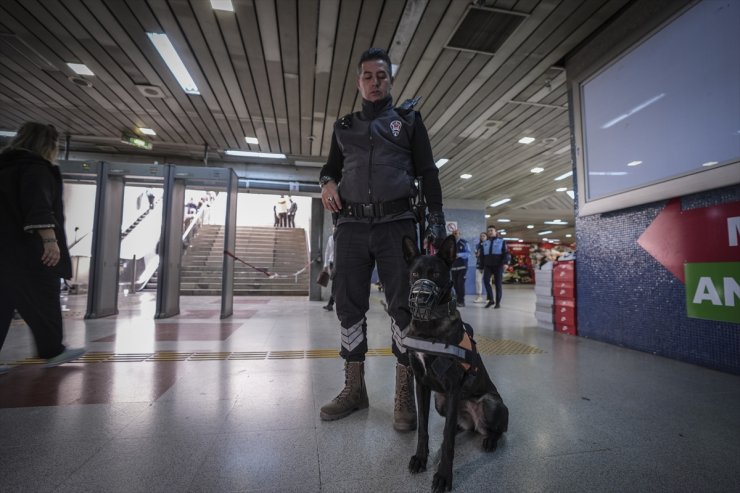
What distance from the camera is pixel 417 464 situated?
1276 millimetres

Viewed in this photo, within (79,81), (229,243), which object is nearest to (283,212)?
(229,243)

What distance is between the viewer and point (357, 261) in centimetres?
183

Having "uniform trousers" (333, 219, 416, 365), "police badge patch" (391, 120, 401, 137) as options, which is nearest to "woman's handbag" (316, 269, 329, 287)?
"uniform trousers" (333, 219, 416, 365)

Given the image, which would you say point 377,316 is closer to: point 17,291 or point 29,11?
point 17,291

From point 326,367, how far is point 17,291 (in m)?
2.29

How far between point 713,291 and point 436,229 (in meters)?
2.76

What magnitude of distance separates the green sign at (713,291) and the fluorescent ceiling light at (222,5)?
5.23 m

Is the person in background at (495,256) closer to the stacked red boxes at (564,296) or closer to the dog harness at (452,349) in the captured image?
the stacked red boxes at (564,296)

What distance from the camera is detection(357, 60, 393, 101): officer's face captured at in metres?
1.87

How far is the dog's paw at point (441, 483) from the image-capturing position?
1.15m

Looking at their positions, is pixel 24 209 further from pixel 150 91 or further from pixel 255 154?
pixel 255 154

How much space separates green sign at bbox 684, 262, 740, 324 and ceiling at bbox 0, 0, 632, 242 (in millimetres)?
2891

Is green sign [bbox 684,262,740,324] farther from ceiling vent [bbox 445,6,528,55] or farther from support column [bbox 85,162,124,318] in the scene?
A: support column [bbox 85,162,124,318]

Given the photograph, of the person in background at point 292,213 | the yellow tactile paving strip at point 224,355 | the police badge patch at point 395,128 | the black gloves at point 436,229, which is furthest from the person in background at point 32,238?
the person in background at point 292,213
